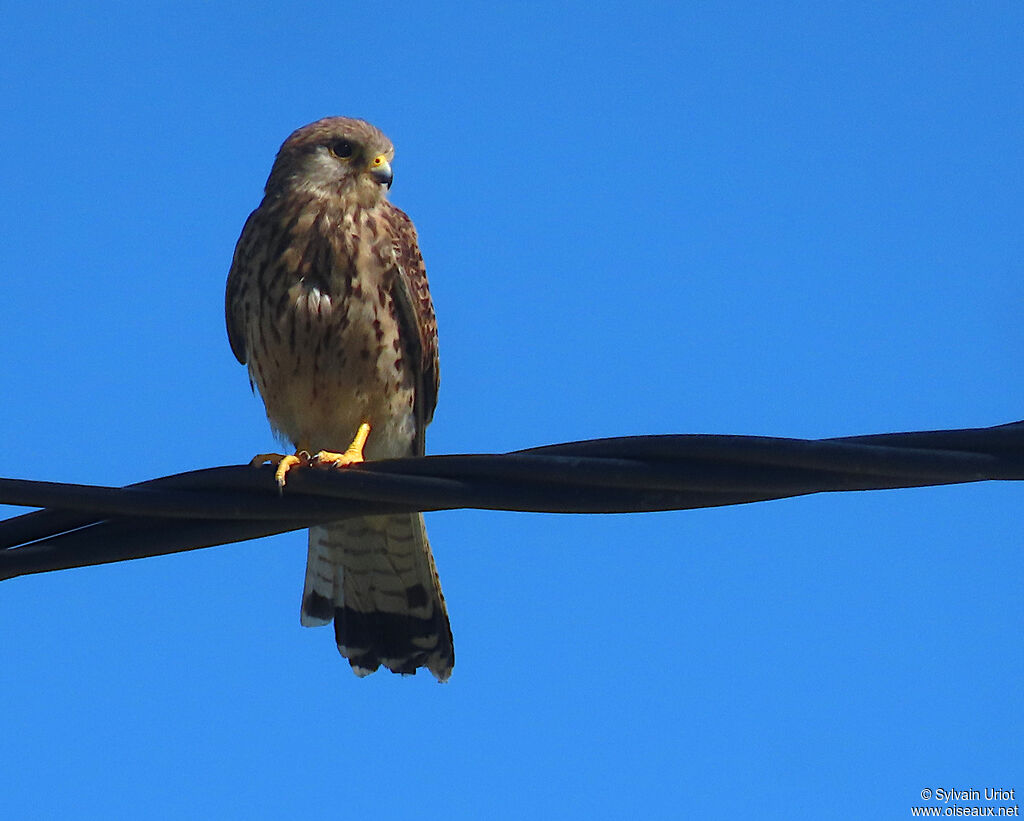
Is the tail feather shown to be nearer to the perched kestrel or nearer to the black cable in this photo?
the perched kestrel

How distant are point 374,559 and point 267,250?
1.10 metres

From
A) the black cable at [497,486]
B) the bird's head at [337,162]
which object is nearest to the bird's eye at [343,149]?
the bird's head at [337,162]

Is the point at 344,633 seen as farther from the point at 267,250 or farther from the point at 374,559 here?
the point at 267,250

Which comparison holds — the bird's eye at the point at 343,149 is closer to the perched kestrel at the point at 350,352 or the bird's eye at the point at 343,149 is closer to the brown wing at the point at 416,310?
the perched kestrel at the point at 350,352

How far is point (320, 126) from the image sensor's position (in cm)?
496

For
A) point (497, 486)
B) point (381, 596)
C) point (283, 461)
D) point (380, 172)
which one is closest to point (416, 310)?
point (380, 172)

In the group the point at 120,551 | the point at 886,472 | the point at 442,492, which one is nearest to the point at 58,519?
the point at 120,551

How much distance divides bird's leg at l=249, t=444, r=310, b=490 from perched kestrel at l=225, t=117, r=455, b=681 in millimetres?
259

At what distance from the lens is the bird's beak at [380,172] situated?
191 inches

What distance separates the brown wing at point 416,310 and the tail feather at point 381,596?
413 millimetres

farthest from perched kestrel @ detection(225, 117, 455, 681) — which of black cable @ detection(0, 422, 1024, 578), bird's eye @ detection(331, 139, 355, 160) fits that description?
black cable @ detection(0, 422, 1024, 578)

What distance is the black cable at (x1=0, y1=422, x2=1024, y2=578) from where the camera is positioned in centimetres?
235

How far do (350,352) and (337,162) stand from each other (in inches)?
31.0

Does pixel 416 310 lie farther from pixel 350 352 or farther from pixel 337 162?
pixel 337 162
